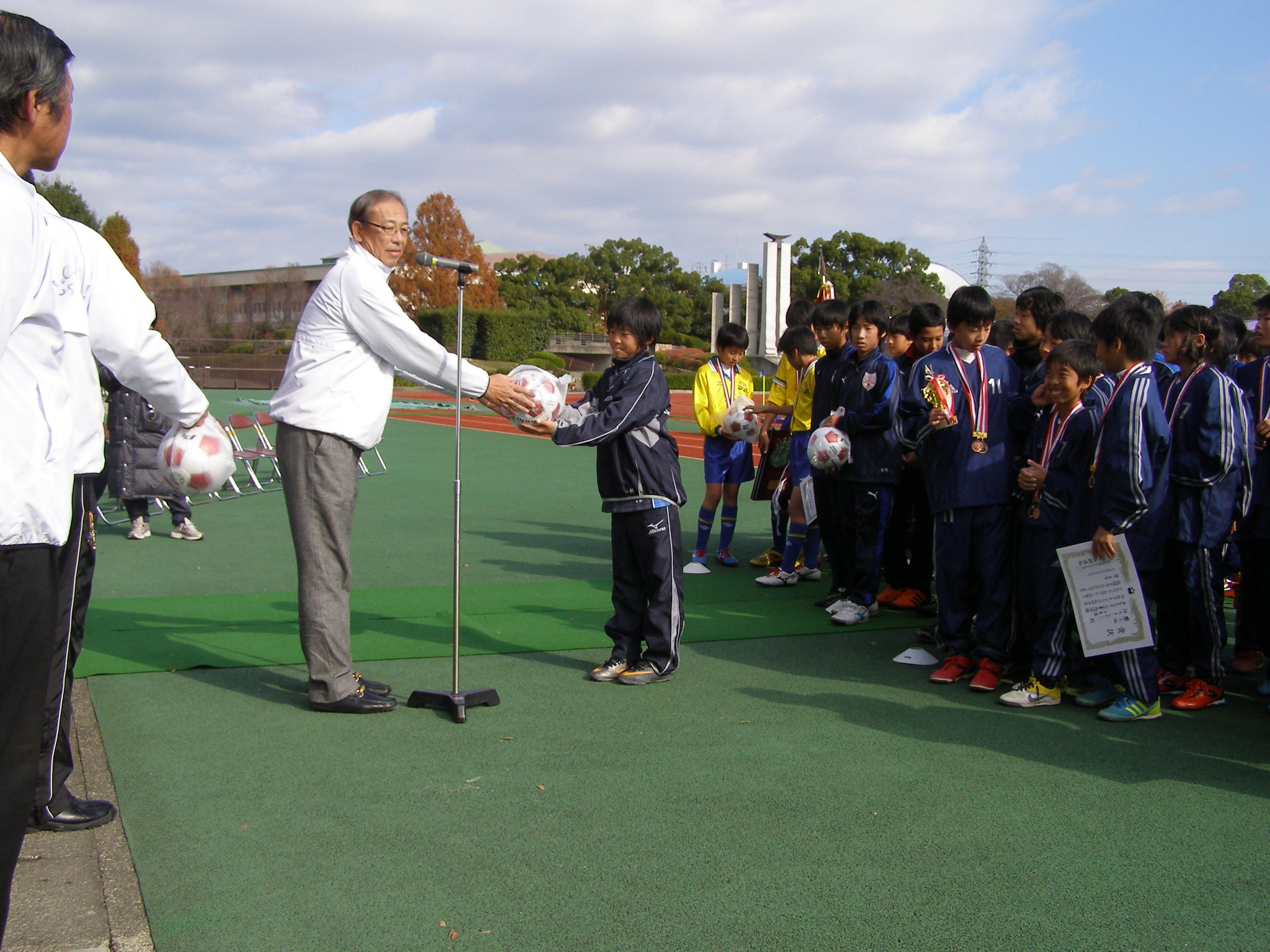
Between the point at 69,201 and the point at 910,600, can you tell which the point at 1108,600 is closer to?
the point at 910,600

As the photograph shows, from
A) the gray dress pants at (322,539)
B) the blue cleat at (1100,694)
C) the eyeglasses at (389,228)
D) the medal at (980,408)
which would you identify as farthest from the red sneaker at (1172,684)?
the eyeglasses at (389,228)

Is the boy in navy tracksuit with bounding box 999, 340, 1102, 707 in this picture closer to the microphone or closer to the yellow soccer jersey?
the microphone

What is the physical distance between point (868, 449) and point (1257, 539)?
2127mm

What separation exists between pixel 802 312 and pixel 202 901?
7.13 m

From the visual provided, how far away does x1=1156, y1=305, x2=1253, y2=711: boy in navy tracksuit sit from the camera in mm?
4684

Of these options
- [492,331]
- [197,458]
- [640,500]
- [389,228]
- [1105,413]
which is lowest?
[640,500]

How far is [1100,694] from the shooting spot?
4781 millimetres

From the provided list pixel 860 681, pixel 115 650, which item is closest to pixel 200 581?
pixel 115 650

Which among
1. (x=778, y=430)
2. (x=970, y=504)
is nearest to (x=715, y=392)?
(x=778, y=430)

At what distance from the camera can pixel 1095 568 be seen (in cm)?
449

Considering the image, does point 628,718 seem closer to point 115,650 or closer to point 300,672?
point 300,672

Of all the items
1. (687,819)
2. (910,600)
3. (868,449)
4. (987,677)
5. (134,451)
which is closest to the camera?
(687,819)

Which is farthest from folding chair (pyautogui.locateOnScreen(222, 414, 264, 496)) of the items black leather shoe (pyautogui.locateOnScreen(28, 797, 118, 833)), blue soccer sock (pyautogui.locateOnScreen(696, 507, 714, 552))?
black leather shoe (pyautogui.locateOnScreen(28, 797, 118, 833))

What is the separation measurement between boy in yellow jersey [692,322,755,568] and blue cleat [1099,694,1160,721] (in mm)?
3779
